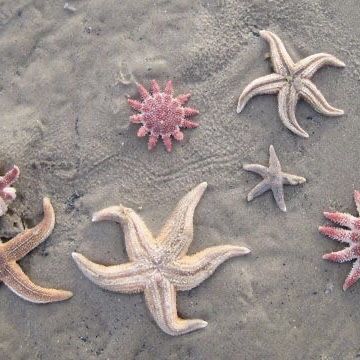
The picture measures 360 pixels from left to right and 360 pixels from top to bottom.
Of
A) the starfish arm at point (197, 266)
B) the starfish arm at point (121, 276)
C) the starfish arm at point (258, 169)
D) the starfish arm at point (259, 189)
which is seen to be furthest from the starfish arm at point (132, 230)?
the starfish arm at point (258, 169)

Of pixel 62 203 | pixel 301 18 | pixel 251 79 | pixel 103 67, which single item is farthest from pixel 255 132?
pixel 62 203

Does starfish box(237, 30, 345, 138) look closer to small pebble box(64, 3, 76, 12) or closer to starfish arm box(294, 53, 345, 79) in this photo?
starfish arm box(294, 53, 345, 79)

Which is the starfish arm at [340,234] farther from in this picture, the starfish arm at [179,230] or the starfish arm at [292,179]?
the starfish arm at [179,230]

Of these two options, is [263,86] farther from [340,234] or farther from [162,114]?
[340,234]

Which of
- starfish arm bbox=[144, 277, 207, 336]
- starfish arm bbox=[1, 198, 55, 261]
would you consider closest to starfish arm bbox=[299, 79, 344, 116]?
starfish arm bbox=[144, 277, 207, 336]

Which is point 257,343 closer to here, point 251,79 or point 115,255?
point 115,255
